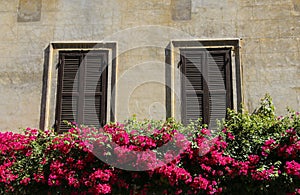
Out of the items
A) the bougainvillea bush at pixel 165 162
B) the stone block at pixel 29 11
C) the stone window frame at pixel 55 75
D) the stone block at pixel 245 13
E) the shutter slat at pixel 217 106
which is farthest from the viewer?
the stone block at pixel 29 11

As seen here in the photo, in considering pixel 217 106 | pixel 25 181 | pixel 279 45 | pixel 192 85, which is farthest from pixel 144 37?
pixel 25 181

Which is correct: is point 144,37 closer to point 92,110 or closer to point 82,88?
point 82,88

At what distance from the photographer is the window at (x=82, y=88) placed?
917cm

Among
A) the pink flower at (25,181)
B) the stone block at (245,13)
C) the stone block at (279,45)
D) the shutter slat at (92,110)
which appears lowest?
the pink flower at (25,181)

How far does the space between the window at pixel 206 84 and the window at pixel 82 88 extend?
1.63 m

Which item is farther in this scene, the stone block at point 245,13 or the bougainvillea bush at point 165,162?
the stone block at point 245,13

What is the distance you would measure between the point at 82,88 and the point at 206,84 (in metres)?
2.50

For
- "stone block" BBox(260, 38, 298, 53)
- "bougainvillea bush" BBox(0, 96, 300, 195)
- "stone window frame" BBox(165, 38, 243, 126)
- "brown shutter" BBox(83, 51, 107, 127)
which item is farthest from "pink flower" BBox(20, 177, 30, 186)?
"stone block" BBox(260, 38, 298, 53)

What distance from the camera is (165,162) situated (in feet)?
24.2

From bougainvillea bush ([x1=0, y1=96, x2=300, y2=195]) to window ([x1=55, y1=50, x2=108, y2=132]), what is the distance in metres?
1.30

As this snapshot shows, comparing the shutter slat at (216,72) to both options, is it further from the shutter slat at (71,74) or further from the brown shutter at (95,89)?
the shutter slat at (71,74)

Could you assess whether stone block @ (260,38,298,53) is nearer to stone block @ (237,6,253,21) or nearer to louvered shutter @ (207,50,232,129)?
stone block @ (237,6,253,21)

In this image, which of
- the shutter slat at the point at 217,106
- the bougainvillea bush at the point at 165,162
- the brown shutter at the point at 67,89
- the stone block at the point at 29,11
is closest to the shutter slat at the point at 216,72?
the shutter slat at the point at 217,106

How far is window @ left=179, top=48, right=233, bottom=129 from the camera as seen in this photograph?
9.08 meters
